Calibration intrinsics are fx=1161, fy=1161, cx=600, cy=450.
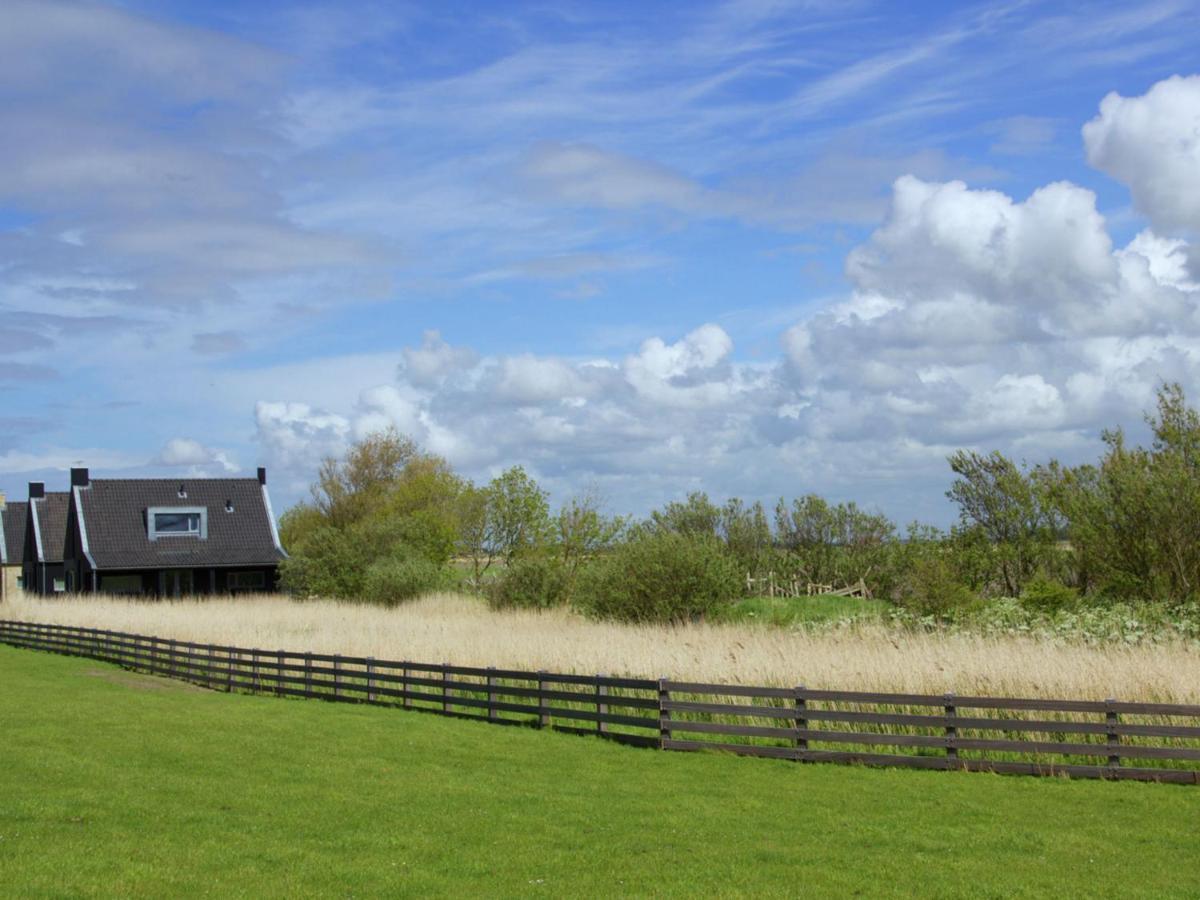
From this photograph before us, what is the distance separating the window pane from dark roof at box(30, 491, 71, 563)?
266 inches

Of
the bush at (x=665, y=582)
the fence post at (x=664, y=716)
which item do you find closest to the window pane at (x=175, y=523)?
the bush at (x=665, y=582)

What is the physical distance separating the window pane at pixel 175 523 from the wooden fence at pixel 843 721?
35.1m

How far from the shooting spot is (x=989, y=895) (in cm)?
947

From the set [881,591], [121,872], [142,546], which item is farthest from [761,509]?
[121,872]

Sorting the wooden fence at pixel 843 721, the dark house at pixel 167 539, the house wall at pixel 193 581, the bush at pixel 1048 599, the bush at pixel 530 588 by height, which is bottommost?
the wooden fence at pixel 843 721

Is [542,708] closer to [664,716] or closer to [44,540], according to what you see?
[664,716]

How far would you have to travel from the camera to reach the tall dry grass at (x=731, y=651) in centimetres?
1770

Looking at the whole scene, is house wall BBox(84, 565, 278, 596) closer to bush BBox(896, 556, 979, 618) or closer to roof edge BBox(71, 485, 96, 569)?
roof edge BBox(71, 485, 96, 569)

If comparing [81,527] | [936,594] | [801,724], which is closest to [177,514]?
[81,527]

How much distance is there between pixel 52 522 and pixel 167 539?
11653 mm

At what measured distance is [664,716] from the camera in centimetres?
1792

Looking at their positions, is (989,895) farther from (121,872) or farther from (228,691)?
(228,691)

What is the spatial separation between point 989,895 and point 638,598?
23693 millimetres

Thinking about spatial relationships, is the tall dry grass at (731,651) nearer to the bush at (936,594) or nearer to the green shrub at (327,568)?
the bush at (936,594)
